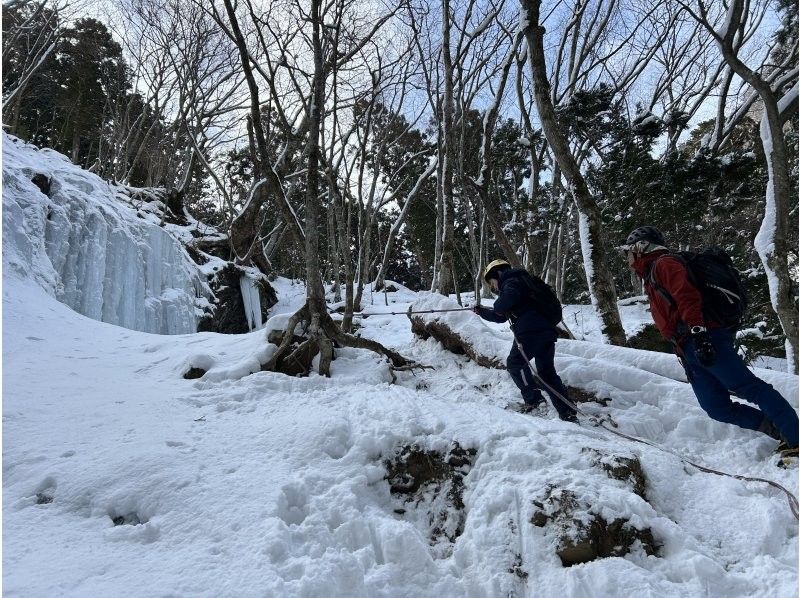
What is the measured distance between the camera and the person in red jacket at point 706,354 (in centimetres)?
240

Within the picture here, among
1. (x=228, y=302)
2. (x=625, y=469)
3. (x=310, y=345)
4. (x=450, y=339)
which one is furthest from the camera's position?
(x=228, y=302)

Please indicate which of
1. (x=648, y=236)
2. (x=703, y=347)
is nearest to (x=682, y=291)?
(x=703, y=347)

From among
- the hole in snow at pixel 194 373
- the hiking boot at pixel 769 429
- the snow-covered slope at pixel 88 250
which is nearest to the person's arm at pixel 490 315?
the hiking boot at pixel 769 429

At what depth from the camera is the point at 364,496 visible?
2180mm

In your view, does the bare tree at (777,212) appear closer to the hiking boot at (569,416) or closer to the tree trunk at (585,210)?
the tree trunk at (585,210)

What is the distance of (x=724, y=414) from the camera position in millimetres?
2604

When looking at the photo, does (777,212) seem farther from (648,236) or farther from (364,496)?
(364,496)

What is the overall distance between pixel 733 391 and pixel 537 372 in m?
1.24

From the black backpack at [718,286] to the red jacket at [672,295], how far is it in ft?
0.16

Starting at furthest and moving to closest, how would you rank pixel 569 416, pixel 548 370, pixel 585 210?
1. pixel 585 210
2. pixel 548 370
3. pixel 569 416

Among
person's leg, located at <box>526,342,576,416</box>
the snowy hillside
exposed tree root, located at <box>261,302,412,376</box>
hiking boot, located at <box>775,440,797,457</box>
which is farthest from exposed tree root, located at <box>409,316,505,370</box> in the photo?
hiking boot, located at <box>775,440,797,457</box>

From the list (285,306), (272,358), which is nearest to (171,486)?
(272,358)

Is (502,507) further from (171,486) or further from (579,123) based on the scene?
(579,123)

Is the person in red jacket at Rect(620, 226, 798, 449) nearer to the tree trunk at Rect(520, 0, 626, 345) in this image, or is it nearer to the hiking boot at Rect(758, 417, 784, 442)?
the hiking boot at Rect(758, 417, 784, 442)
